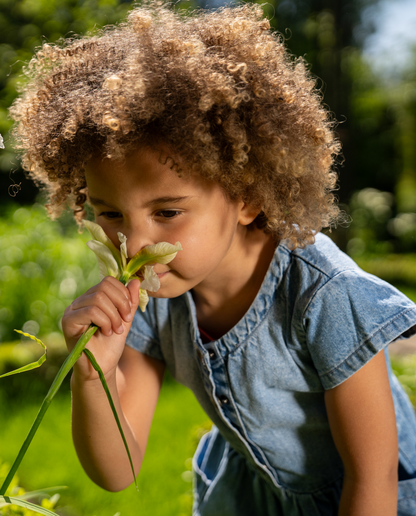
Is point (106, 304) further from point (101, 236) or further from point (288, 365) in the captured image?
point (288, 365)

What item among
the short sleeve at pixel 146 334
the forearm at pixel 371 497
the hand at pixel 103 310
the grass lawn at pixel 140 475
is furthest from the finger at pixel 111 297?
the grass lawn at pixel 140 475

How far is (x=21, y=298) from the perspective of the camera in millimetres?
3977

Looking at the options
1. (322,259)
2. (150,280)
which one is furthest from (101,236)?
(322,259)

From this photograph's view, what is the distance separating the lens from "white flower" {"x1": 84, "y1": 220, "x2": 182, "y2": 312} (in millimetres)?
1186

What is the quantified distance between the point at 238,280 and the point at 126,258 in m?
0.49

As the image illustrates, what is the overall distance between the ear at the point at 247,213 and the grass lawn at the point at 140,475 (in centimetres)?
155

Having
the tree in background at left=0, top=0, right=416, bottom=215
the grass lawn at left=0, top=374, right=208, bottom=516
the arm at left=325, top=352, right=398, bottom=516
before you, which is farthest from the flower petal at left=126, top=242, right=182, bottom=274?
the grass lawn at left=0, top=374, right=208, bottom=516

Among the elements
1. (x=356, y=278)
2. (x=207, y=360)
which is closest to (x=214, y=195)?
(x=356, y=278)

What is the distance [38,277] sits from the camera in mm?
4215

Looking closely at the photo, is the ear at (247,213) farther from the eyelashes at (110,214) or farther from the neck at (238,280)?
the eyelashes at (110,214)

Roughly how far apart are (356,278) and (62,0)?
601 centimetres

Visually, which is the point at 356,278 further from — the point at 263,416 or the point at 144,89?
the point at 144,89

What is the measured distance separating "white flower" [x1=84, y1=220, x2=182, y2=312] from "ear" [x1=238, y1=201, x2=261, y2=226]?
1.06ft

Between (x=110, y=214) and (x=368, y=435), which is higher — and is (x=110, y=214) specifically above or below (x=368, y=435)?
above
